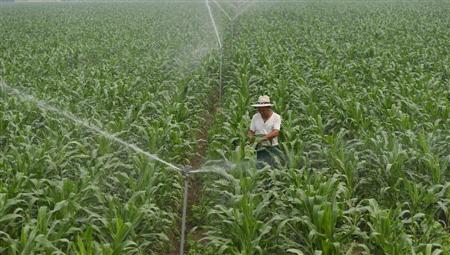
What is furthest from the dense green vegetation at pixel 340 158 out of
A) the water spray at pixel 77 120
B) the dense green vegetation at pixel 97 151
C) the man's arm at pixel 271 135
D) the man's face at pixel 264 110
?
the water spray at pixel 77 120

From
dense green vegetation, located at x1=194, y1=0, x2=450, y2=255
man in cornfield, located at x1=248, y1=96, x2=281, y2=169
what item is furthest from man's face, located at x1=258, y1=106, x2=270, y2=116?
dense green vegetation, located at x1=194, y1=0, x2=450, y2=255

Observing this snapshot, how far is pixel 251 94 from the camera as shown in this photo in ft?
35.7

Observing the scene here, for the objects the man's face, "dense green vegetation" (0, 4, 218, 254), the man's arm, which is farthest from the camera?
the man's face

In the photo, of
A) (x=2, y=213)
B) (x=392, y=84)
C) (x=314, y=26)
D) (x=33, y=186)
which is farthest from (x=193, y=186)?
(x=314, y=26)

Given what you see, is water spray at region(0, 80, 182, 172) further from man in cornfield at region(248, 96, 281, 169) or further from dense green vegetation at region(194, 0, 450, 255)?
man in cornfield at region(248, 96, 281, 169)

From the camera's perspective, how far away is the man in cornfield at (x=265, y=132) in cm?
695

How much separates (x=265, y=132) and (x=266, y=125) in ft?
0.30

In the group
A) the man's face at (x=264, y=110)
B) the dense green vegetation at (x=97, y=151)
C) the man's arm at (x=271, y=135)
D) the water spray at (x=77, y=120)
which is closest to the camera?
the dense green vegetation at (x=97, y=151)

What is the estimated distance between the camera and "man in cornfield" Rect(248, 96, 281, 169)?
695 cm

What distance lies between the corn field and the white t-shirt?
1.33 ft

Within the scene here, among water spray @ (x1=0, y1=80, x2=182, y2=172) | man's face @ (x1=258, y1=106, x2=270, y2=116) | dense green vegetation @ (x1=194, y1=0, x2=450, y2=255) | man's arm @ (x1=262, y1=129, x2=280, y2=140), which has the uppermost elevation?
water spray @ (x1=0, y1=80, x2=182, y2=172)

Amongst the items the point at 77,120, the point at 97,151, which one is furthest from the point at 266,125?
the point at 77,120

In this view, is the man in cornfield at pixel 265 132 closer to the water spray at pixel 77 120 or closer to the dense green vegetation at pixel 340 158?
the dense green vegetation at pixel 340 158

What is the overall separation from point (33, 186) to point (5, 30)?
20884 millimetres
